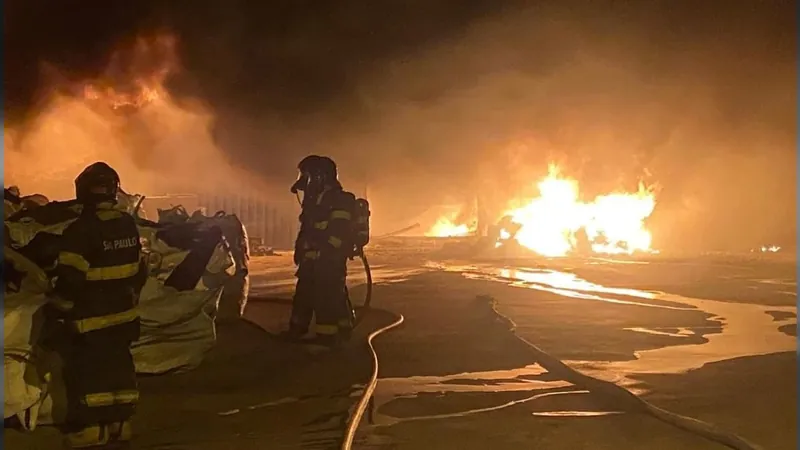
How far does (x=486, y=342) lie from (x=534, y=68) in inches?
770

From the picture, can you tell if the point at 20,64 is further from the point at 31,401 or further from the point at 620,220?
the point at 620,220

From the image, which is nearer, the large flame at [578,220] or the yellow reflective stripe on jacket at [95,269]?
the yellow reflective stripe on jacket at [95,269]

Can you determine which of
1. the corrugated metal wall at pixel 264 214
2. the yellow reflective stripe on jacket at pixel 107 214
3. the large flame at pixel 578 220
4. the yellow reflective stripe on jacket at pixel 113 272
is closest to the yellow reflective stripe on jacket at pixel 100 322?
the yellow reflective stripe on jacket at pixel 113 272

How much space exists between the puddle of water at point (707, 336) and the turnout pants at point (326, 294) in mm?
2295

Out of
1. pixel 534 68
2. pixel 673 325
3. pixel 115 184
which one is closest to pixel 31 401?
pixel 115 184

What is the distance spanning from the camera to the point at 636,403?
18.2 feet

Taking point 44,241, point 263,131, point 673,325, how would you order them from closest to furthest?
point 44,241 → point 673,325 → point 263,131

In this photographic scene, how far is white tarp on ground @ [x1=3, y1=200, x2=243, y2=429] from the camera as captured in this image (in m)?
4.74

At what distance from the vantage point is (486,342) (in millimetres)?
8734

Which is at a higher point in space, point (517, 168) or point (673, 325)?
point (517, 168)

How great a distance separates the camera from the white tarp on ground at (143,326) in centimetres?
474

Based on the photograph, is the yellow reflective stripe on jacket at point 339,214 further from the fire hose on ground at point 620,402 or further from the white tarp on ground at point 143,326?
the white tarp on ground at point 143,326

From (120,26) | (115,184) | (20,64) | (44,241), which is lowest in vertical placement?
(44,241)

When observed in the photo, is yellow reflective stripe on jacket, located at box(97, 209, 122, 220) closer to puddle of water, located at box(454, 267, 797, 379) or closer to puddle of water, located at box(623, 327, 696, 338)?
puddle of water, located at box(454, 267, 797, 379)
